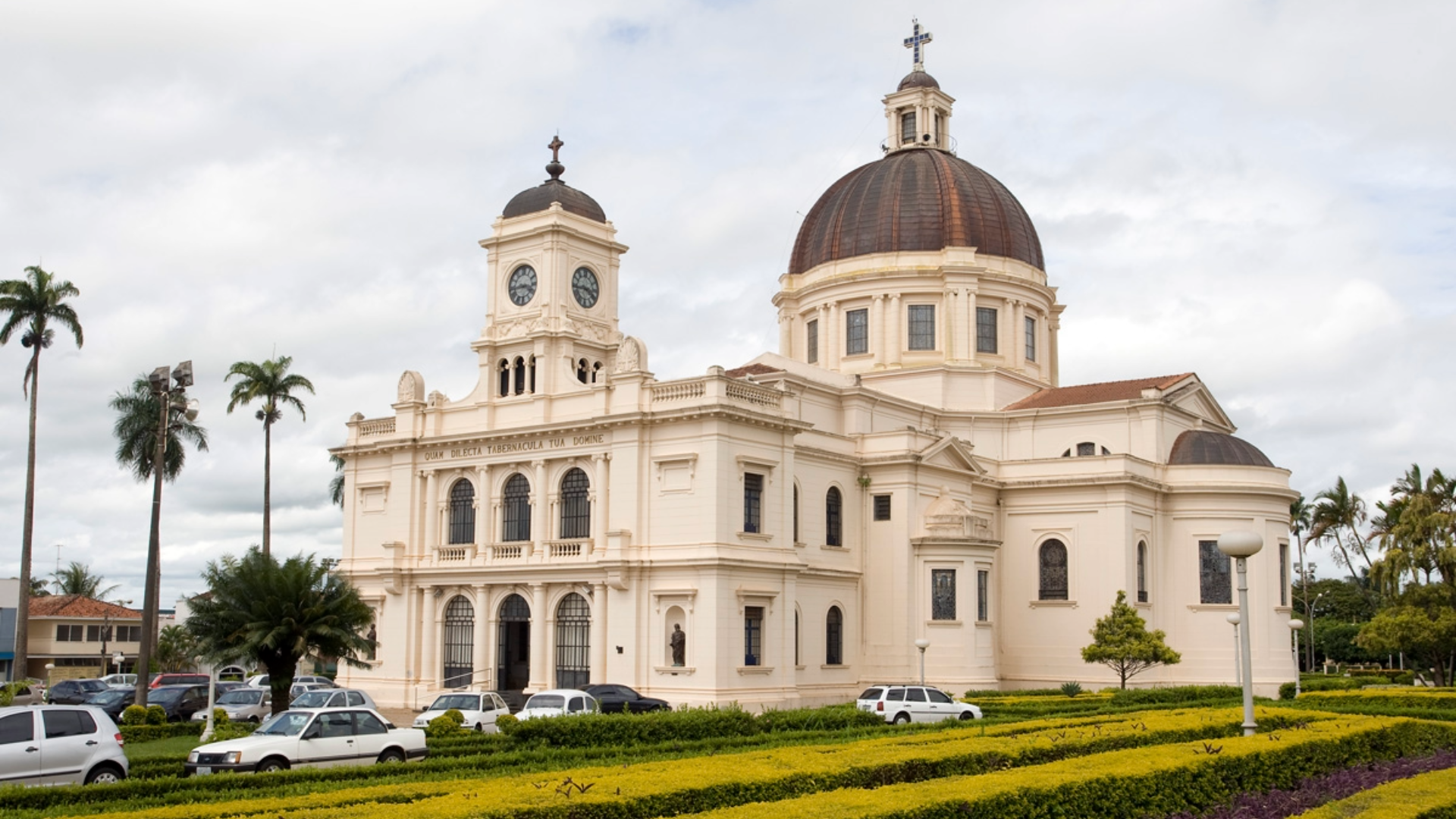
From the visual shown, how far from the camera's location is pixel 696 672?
43.2 meters

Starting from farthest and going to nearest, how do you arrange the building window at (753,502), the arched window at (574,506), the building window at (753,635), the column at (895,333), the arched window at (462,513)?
1. the column at (895,333)
2. the arched window at (462,513)
3. the arched window at (574,506)
4. the building window at (753,502)
5. the building window at (753,635)

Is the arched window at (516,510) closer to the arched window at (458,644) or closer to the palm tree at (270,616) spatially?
the arched window at (458,644)

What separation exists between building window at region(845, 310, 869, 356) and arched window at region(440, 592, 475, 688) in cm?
2087

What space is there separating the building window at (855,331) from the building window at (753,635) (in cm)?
1870

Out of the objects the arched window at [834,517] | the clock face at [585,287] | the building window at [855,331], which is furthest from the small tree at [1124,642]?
the clock face at [585,287]

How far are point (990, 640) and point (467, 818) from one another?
40.1m

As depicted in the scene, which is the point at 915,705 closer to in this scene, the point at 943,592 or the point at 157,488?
the point at 943,592

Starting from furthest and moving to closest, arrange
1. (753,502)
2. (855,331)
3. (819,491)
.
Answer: (855,331) → (819,491) → (753,502)

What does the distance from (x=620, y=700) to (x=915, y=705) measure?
8297 mm

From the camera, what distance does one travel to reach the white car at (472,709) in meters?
33.8

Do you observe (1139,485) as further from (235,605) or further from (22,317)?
(22,317)

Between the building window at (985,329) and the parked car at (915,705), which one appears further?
the building window at (985,329)

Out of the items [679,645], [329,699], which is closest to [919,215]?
[679,645]

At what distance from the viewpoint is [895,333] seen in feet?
196
